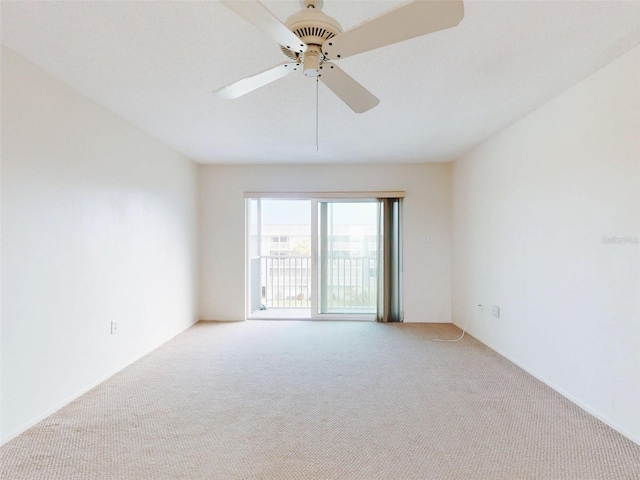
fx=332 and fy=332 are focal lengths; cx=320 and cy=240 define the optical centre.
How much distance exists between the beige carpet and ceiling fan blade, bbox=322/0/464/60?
1969 mm

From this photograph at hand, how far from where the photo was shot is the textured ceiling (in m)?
1.58

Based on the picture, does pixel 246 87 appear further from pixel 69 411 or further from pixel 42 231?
pixel 69 411

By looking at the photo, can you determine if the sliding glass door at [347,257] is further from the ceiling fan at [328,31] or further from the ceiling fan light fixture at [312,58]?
the ceiling fan light fixture at [312,58]

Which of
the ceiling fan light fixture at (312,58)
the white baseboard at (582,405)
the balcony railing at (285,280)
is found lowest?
the white baseboard at (582,405)

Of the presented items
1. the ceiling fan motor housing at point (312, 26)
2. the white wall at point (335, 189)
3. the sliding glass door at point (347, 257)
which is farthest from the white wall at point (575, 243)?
the ceiling fan motor housing at point (312, 26)

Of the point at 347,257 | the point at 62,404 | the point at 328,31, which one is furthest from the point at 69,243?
the point at 347,257

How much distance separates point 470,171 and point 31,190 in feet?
13.5

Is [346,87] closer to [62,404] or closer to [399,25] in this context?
[399,25]

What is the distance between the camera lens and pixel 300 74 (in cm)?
211

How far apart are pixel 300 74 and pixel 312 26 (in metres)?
0.82

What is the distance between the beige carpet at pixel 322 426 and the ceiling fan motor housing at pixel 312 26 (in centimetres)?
201

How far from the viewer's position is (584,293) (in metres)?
2.24

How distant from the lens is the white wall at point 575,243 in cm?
193

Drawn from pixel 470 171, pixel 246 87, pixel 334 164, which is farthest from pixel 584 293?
pixel 334 164
